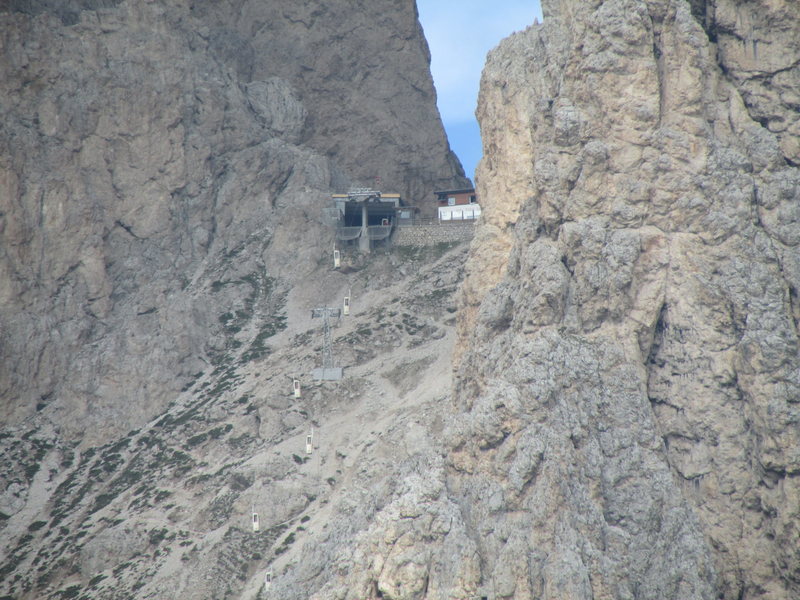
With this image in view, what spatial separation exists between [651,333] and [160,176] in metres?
65.9

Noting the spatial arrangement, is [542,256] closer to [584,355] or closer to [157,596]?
[584,355]

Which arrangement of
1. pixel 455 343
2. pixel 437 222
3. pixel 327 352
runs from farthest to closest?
1. pixel 437 222
2. pixel 327 352
3. pixel 455 343

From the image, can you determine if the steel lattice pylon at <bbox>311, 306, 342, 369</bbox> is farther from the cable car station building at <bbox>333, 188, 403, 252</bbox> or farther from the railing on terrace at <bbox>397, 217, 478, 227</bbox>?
the railing on terrace at <bbox>397, 217, 478, 227</bbox>

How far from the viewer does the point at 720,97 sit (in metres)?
61.3

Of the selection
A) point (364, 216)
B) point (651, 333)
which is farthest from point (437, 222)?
point (651, 333)

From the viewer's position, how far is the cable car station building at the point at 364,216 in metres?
112

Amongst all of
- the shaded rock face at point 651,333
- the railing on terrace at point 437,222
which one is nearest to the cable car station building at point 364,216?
the railing on terrace at point 437,222

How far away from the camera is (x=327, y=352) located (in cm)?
9494

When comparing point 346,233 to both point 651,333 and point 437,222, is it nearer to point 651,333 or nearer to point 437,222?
point 437,222

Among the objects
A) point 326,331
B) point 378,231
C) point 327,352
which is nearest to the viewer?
point 327,352

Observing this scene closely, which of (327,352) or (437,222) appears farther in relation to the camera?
(437,222)

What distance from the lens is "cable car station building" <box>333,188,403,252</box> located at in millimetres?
112125

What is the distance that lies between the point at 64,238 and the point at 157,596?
42.2 metres

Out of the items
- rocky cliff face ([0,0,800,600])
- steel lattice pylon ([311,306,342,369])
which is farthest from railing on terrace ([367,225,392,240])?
steel lattice pylon ([311,306,342,369])
